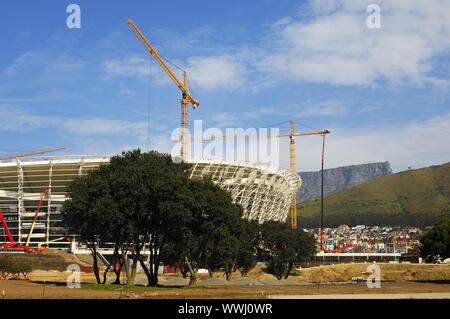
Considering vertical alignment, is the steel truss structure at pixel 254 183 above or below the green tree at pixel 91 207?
above

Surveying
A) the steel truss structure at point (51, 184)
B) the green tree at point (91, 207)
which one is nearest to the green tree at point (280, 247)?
the steel truss structure at point (51, 184)

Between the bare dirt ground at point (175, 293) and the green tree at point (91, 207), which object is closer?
the bare dirt ground at point (175, 293)

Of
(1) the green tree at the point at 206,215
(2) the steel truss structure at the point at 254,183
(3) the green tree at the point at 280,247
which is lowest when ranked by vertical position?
(3) the green tree at the point at 280,247

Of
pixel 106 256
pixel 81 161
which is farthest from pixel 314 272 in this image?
pixel 81 161

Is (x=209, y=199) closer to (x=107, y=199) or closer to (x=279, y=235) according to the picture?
(x=107, y=199)

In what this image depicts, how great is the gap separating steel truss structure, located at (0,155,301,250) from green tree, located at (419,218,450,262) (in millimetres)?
51019

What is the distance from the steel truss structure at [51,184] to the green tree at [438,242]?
51.0 meters

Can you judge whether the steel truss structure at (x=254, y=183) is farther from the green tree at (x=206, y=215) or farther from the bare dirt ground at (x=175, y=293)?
the bare dirt ground at (x=175, y=293)

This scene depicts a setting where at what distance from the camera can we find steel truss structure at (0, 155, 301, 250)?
113m

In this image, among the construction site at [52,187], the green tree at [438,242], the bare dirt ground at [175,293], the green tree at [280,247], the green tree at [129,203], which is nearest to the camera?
the bare dirt ground at [175,293]

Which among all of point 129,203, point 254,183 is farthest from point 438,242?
point 254,183

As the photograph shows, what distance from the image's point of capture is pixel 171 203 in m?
44.3

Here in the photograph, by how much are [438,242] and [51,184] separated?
87.8 meters

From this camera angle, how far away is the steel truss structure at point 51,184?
112688 millimetres
